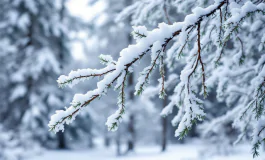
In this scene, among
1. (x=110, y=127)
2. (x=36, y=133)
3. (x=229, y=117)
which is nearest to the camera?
(x=110, y=127)

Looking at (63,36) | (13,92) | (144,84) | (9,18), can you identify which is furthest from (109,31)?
(144,84)

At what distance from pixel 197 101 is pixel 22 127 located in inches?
386

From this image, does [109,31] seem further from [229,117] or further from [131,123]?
[229,117]

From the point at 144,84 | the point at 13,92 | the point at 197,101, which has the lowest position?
the point at 197,101

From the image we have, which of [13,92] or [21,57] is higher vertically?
[21,57]

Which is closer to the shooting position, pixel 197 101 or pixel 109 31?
pixel 197 101

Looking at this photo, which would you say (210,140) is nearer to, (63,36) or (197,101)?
(63,36)

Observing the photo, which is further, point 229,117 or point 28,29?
point 28,29

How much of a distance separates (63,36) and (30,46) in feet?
5.60

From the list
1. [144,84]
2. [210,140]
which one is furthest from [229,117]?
[210,140]

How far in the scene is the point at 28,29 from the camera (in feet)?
36.7

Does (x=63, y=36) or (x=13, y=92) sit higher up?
(x=63, y=36)

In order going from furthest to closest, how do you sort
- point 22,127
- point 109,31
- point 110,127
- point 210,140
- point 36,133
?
point 109,31 < point 210,140 < point 36,133 < point 22,127 < point 110,127

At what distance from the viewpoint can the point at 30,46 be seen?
36.0 feet
